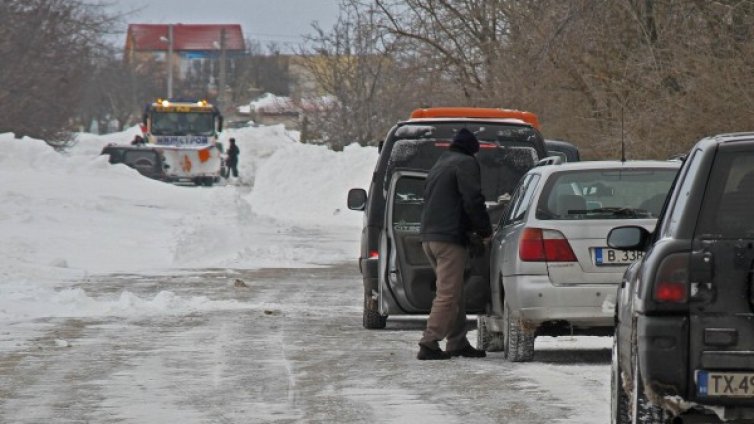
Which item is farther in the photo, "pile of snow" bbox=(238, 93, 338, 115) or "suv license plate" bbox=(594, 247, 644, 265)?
"pile of snow" bbox=(238, 93, 338, 115)

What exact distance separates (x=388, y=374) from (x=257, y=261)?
1515cm

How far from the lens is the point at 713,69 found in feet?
80.8

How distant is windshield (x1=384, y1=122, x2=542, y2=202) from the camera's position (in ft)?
50.9

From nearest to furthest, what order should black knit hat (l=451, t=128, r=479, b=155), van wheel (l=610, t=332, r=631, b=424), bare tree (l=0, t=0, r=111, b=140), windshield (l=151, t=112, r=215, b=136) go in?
1. van wheel (l=610, t=332, r=631, b=424)
2. black knit hat (l=451, t=128, r=479, b=155)
3. bare tree (l=0, t=0, r=111, b=140)
4. windshield (l=151, t=112, r=215, b=136)

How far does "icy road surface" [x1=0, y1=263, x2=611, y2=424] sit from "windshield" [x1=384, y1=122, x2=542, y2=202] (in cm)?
149

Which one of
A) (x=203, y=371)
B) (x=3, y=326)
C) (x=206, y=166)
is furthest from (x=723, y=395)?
(x=206, y=166)

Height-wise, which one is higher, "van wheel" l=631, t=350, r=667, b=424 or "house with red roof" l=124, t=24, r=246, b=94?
"house with red roof" l=124, t=24, r=246, b=94

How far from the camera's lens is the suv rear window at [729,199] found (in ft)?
24.1

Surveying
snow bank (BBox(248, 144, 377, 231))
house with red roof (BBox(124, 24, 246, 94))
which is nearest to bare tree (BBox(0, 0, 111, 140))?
snow bank (BBox(248, 144, 377, 231))

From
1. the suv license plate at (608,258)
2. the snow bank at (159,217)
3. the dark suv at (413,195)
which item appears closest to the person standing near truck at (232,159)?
the snow bank at (159,217)

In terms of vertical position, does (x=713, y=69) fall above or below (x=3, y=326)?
above

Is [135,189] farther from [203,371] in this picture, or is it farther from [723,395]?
[723,395]

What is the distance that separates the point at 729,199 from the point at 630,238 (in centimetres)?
101

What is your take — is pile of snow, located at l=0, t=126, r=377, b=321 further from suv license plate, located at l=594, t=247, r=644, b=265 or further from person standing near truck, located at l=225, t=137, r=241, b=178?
person standing near truck, located at l=225, t=137, r=241, b=178
